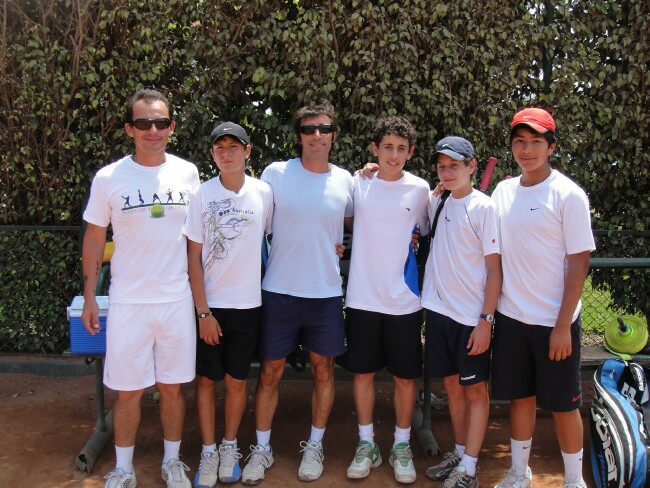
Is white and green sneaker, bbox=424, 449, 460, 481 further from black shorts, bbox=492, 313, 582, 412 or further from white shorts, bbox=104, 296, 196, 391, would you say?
white shorts, bbox=104, 296, 196, 391

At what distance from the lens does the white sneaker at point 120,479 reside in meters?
3.39

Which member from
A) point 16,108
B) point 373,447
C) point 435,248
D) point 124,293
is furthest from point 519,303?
point 16,108

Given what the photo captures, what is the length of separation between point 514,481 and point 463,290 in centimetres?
109

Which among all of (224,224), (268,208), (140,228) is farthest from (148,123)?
(268,208)

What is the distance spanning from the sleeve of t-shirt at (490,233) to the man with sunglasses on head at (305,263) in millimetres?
780

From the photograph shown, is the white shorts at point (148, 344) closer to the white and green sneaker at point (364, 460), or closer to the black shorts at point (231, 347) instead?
the black shorts at point (231, 347)

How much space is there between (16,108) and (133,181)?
7.03 ft

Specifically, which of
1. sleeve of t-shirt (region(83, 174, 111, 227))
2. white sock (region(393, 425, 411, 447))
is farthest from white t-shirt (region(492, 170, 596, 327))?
sleeve of t-shirt (region(83, 174, 111, 227))

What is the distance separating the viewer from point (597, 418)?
11.8ft

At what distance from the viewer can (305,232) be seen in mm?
3428

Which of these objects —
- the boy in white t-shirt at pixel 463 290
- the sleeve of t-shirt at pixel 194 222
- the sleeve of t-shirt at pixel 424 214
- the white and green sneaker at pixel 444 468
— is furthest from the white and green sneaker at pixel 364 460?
the sleeve of t-shirt at pixel 194 222

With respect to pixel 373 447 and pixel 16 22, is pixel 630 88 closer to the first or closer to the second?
pixel 373 447

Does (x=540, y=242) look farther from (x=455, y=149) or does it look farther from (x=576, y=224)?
→ (x=455, y=149)

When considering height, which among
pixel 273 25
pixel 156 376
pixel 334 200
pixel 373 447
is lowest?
pixel 373 447
